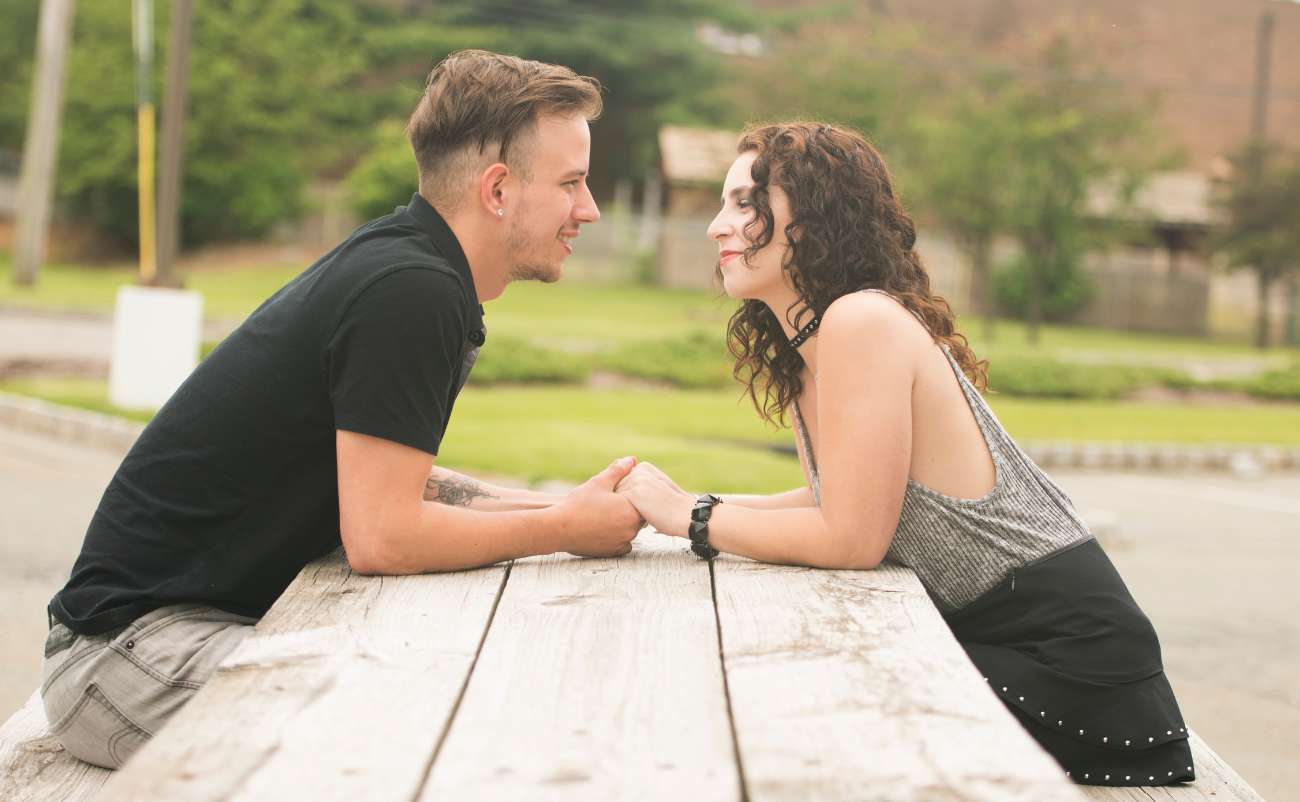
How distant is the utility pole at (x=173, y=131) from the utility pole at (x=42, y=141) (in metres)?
16.8

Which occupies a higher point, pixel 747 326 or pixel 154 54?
pixel 154 54

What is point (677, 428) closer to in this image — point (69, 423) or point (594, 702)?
point (69, 423)

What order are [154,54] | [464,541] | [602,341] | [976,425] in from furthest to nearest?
1. [154,54]
2. [602,341]
3. [976,425]
4. [464,541]

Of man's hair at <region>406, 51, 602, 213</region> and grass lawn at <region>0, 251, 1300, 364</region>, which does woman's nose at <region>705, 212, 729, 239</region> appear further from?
grass lawn at <region>0, 251, 1300, 364</region>

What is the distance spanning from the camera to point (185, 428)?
265 centimetres

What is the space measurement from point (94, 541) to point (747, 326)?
1490mm

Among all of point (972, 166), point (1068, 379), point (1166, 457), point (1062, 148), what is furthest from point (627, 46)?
point (1166, 457)

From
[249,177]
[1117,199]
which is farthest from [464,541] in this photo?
[249,177]

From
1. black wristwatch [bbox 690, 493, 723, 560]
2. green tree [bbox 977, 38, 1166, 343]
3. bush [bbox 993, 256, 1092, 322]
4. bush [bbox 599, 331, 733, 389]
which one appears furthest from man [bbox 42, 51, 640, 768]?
bush [bbox 993, 256, 1092, 322]

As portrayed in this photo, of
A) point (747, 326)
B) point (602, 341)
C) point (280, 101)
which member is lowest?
point (602, 341)

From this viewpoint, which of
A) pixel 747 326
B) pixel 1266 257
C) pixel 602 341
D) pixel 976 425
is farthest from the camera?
pixel 1266 257

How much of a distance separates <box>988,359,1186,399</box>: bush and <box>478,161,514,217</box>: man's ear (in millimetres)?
15094

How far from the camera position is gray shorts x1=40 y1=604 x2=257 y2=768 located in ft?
8.29

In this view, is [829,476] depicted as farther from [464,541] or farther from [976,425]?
[464,541]
